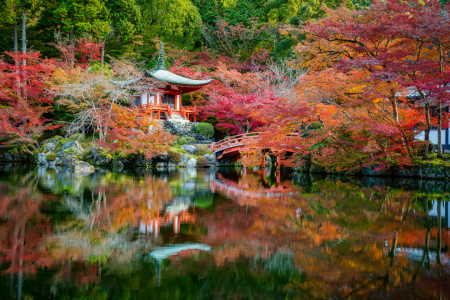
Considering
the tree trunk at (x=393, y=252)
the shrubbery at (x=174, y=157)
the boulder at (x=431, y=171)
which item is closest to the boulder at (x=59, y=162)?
the shrubbery at (x=174, y=157)

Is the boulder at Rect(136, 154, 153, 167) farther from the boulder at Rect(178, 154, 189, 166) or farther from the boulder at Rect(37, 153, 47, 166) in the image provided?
the boulder at Rect(37, 153, 47, 166)

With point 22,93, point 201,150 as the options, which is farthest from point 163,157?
point 22,93

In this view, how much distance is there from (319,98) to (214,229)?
30.6 ft

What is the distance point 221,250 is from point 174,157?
15.7 metres

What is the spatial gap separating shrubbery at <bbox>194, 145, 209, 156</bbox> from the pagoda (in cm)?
429

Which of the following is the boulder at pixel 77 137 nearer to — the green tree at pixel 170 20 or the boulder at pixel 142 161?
the boulder at pixel 142 161

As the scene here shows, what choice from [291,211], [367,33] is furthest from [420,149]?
[291,211]

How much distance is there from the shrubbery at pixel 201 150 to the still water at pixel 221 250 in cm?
1334

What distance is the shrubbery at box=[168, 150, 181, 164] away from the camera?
19.3 metres

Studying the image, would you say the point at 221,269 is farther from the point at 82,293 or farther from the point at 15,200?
the point at 15,200

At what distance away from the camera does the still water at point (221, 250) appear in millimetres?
2887

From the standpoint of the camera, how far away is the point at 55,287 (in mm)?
2836

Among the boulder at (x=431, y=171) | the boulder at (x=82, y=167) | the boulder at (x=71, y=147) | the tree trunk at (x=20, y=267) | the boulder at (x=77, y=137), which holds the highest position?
the boulder at (x=77, y=137)

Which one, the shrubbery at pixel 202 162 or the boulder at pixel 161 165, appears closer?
the boulder at pixel 161 165
